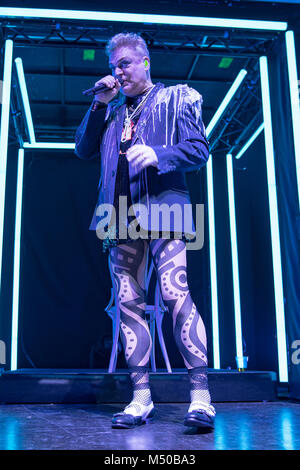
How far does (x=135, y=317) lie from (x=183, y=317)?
19 cm

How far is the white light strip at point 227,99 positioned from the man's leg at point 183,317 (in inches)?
122

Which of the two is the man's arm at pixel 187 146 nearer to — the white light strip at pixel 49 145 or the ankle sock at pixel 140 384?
the ankle sock at pixel 140 384

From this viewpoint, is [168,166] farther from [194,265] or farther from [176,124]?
[194,265]

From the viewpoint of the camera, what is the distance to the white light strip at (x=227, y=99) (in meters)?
4.11

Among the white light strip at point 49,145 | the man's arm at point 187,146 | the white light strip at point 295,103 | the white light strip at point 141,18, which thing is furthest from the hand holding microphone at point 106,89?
Result: the white light strip at point 49,145

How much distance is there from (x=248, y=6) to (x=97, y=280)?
10.3 feet

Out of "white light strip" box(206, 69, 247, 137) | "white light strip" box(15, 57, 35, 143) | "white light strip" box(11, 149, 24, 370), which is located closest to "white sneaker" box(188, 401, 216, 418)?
"white light strip" box(11, 149, 24, 370)

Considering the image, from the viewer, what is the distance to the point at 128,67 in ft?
5.11

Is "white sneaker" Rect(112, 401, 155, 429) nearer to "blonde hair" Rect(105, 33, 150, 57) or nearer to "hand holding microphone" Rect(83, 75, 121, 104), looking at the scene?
"hand holding microphone" Rect(83, 75, 121, 104)

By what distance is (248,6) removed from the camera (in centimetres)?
299

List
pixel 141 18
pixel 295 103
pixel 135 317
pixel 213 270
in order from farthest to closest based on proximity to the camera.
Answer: pixel 213 270
pixel 141 18
pixel 295 103
pixel 135 317

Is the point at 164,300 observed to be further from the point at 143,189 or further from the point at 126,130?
the point at 126,130

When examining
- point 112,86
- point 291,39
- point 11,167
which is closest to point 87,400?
point 112,86

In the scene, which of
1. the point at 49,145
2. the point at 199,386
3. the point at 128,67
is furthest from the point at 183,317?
the point at 49,145
